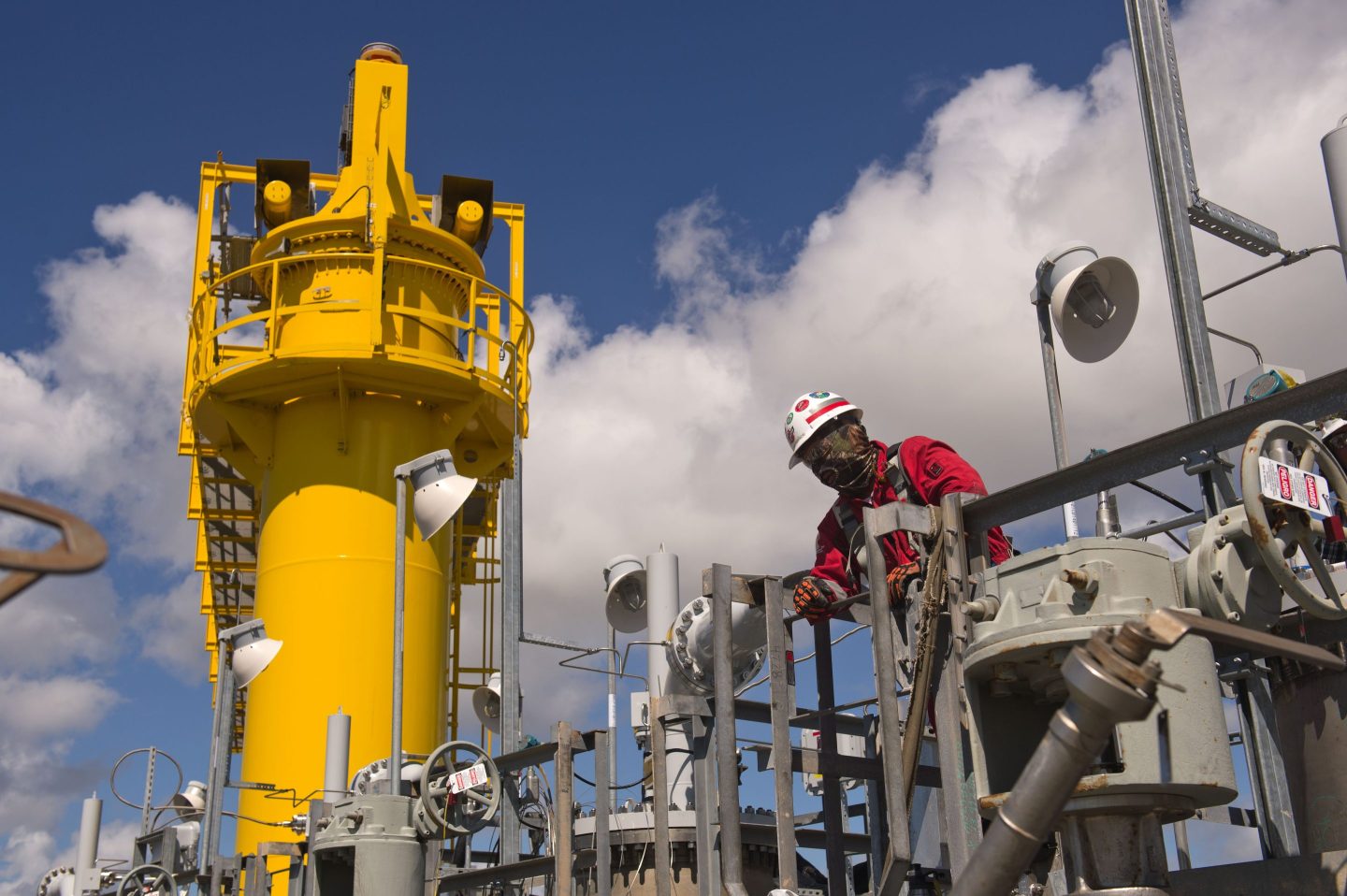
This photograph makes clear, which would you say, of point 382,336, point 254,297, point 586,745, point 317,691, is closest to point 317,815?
point 586,745

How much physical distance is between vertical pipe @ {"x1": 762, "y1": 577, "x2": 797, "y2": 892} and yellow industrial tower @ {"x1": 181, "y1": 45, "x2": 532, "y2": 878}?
26.8 feet

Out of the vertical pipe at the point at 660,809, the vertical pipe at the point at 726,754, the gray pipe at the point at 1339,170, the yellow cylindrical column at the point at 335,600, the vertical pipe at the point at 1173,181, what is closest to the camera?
the vertical pipe at the point at 726,754

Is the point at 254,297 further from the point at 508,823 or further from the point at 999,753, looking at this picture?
the point at 999,753

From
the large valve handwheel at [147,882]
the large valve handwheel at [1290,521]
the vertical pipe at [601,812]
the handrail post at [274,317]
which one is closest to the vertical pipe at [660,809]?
the vertical pipe at [601,812]

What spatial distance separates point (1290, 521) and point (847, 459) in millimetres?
3162

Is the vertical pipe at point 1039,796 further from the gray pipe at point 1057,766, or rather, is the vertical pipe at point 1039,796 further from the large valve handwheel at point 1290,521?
the large valve handwheel at point 1290,521

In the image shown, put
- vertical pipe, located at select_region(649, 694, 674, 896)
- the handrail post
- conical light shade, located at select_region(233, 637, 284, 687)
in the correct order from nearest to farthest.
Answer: vertical pipe, located at select_region(649, 694, 674, 896)
conical light shade, located at select_region(233, 637, 284, 687)
the handrail post

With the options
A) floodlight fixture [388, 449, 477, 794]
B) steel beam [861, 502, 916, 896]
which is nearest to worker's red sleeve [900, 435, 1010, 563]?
steel beam [861, 502, 916, 896]

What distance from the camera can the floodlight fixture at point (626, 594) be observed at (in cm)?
1609

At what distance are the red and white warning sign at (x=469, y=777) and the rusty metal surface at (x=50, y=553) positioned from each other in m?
7.42

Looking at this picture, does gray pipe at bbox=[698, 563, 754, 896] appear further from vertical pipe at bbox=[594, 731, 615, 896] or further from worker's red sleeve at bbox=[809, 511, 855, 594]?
vertical pipe at bbox=[594, 731, 615, 896]

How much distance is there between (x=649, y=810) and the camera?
43.6 ft

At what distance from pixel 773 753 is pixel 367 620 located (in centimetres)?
888

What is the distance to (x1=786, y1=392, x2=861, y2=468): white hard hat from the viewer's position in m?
8.93
